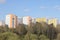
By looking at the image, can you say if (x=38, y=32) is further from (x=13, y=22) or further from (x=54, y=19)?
(x=54, y=19)

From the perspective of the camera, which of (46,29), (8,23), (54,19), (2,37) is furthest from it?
(54,19)

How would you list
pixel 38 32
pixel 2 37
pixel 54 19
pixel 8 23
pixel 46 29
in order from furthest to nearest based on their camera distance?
pixel 54 19
pixel 8 23
pixel 46 29
pixel 38 32
pixel 2 37

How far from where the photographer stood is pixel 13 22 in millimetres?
11523

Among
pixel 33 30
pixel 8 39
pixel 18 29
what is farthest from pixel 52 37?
pixel 8 39

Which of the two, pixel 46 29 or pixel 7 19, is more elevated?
pixel 7 19

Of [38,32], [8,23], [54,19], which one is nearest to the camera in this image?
[38,32]

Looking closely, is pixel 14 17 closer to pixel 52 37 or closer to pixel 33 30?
pixel 33 30

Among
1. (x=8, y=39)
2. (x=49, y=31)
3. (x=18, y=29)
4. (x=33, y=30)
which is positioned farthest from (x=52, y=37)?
(x=8, y=39)

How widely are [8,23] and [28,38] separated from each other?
4377 mm

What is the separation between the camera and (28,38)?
7.51 meters

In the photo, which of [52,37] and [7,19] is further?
[7,19]

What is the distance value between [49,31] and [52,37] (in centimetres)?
62

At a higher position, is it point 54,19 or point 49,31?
point 54,19

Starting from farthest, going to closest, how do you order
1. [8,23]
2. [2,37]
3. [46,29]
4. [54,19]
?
[54,19]
[8,23]
[46,29]
[2,37]
